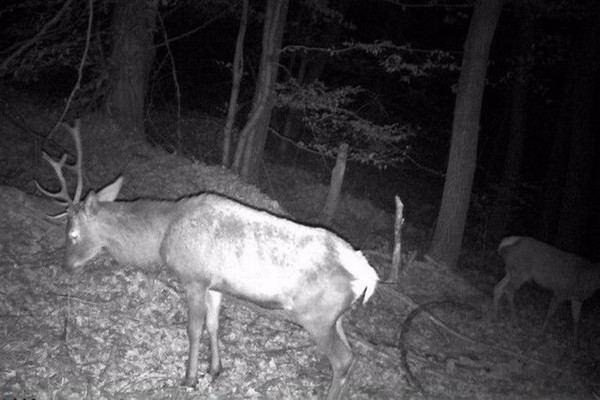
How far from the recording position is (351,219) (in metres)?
14.4

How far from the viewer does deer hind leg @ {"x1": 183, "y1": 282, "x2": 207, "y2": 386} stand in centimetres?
541

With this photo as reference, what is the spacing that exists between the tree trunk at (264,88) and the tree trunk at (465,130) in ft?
13.6

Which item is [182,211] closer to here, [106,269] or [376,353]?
[106,269]

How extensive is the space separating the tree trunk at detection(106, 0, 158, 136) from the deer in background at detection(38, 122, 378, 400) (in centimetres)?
637

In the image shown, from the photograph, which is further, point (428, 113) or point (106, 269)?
point (428, 113)

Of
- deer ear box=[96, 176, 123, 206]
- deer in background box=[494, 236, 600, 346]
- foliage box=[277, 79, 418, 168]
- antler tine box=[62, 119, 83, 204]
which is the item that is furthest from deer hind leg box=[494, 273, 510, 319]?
antler tine box=[62, 119, 83, 204]

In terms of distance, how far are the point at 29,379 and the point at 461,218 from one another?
898 centimetres

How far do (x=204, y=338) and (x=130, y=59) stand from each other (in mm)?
7477

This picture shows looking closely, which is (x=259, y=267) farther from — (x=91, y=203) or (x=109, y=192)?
(x=109, y=192)

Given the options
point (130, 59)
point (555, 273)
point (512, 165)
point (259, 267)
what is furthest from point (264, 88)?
point (512, 165)

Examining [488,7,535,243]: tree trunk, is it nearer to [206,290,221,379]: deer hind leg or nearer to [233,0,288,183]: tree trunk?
[233,0,288,183]: tree trunk

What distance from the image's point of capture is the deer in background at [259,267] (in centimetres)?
533

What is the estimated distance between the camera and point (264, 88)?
11.4 metres

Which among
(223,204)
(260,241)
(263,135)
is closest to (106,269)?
(223,204)
